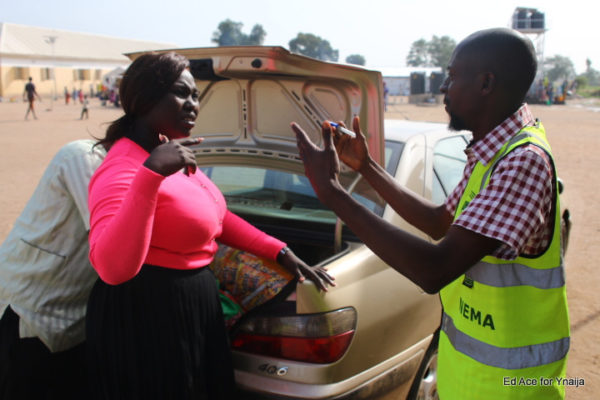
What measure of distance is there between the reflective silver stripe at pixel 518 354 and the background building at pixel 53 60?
1748 inches

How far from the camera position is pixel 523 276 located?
1299 mm

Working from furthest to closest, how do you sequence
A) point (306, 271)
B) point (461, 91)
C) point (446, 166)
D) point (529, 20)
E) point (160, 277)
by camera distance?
point (529, 20) → point (446, 166) → point (306, 271) → point (160, 277) → point (461, 91)

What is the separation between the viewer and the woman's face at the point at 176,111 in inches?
70.4

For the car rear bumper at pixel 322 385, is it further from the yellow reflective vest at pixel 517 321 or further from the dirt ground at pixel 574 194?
the dirt ground at pixel 574 194

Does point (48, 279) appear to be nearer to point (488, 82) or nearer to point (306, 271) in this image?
point (306, 271)

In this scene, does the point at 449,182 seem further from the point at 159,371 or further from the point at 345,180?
the point at 159,371

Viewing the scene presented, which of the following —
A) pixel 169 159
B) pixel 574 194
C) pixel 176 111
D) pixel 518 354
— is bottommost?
pixel 574 194

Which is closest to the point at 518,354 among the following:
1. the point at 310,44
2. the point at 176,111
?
the point at 176,111

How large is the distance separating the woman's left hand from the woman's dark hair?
2.91 feet

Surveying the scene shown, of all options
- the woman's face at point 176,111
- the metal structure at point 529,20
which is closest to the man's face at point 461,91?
the woman's face at point 176,111

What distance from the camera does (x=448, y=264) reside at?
122 centimetres

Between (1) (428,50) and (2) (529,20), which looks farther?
(1) (428,50)

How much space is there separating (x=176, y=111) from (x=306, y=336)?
100cm

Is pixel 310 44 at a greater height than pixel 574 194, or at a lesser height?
greater
